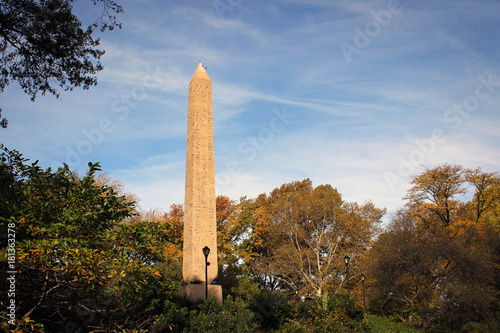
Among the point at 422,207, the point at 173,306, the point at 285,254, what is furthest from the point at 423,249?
the point at 173,306

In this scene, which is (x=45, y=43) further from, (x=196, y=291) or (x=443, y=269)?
(x=443, y=269)

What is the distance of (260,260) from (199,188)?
2226 cm

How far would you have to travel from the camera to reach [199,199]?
14.0 metres

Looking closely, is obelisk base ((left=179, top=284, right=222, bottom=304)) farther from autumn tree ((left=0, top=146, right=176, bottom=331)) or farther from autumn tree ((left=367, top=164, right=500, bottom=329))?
autumn tree ((left=367, top=164, right=500, bottom=329))

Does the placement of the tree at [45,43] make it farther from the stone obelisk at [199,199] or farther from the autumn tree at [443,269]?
the autumn tree at [443,269]

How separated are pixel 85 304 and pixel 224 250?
24.2 m

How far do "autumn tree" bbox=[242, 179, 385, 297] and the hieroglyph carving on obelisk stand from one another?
18.5 m

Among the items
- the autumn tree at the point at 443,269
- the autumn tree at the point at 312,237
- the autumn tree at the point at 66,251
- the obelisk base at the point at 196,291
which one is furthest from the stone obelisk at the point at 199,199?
the autumn tree at the point at 312,237

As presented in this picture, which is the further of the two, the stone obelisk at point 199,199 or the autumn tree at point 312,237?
the autumn tree at point 312,237

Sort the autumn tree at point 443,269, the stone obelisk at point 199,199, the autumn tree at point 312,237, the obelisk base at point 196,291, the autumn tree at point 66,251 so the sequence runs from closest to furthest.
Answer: the autumn tree at point 66,251 < the obelisk base at point 196,291 < the stone obelisk at point 199,199 < the autumn tree at point 443,269 < the autumn tree at point 312,237

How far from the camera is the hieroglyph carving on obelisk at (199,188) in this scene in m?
13.5

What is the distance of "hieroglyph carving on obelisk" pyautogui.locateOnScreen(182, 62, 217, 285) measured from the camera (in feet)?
44.4

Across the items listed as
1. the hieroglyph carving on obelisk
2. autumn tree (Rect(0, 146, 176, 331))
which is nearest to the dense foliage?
autumn tree (Rect(0, 146, 176, 331))

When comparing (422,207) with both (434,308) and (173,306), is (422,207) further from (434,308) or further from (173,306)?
(173,306)
